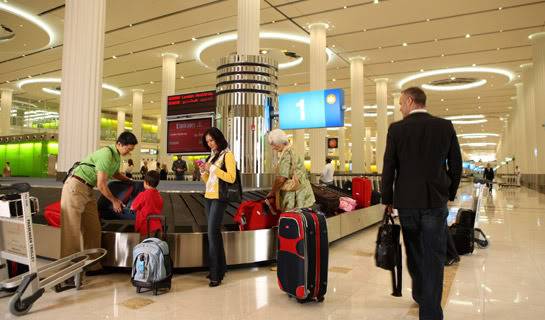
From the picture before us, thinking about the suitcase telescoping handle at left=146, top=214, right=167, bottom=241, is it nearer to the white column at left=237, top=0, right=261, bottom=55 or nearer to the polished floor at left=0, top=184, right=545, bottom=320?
the polished floor at left=0, top=184, right=545, bottom=320

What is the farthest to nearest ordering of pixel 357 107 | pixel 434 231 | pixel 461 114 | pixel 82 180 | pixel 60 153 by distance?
pixel 461 114 → pixel 357 107 → pixel 60 153 → pixel 82 180 → pixel 434 231

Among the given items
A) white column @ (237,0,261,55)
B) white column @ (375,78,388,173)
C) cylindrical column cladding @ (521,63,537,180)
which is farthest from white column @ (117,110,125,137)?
cylindrical column cladding @ (521,63,537,180)

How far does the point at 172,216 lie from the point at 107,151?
3.90 feet

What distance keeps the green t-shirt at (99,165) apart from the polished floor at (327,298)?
1113 millimetres

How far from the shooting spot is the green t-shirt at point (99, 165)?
3.78m

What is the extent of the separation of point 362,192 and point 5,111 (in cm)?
2730

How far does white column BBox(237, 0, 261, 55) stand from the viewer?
8383mm

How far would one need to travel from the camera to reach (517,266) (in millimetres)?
4699

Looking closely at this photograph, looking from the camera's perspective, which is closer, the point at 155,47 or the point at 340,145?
the point at 155,47

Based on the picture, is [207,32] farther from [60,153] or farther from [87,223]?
[87,223]

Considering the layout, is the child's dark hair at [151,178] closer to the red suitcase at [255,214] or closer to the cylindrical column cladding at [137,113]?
the red suitcase at [255,214]

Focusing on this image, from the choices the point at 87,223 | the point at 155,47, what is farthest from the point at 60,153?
the point at 155,47

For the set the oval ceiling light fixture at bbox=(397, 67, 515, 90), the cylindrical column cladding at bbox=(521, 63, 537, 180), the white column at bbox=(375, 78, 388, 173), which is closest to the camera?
the cylindrical column cladding at bbox=(521, 63, 537, 180)

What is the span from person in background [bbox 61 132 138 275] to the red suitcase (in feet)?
4.56
